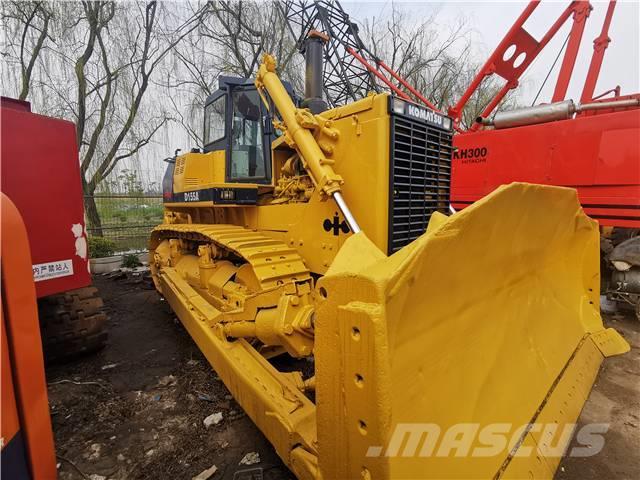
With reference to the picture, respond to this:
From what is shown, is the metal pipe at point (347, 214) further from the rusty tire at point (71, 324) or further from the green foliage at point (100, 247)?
the green foliage at point (100, 247)

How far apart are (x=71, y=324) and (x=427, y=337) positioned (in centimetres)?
336

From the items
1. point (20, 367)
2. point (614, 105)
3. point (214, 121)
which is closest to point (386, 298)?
point (20, 367)

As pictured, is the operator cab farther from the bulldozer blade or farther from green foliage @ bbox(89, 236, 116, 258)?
green foliage @ bbox(89, 236, 116, 258)

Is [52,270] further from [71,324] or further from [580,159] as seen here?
[580,159]

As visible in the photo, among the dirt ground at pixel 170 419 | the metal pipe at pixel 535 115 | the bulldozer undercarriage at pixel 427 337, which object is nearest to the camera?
the bulldozer undercarriage at pixel 427 337

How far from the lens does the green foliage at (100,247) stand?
26.7 ft

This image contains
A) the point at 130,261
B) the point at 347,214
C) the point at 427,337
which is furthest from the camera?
the point at 130,261

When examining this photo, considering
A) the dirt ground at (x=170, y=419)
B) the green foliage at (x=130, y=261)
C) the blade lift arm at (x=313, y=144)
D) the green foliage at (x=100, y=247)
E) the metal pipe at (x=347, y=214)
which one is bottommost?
the dirt ground at (x=170, y=419)

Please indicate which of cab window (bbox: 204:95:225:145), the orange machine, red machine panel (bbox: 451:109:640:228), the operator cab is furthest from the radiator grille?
cab window (bbox: 204:95:225:145)

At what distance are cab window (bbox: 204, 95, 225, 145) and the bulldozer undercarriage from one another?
1.64m

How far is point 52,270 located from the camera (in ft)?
8.56

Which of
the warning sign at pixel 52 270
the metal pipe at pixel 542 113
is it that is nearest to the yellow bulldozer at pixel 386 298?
the warning sign at pixel 52 270

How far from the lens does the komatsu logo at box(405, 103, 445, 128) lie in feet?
8.27

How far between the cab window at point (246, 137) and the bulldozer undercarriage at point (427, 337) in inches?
40.3
